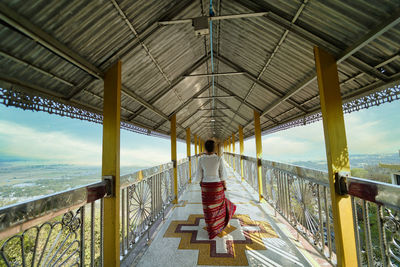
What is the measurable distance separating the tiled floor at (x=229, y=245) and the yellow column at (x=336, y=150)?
1.58 feet

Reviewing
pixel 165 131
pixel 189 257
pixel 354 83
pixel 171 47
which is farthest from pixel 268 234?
pixel 165 131

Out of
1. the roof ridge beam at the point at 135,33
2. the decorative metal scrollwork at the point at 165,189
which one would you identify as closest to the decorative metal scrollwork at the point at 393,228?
the roof ridge beam at the point at 135,33

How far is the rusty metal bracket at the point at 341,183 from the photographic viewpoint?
1848 mm

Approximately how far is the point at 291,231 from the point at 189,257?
Result: 1.76 m

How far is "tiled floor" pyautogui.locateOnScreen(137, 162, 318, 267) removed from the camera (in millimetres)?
2211

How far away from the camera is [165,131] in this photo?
7191 mm

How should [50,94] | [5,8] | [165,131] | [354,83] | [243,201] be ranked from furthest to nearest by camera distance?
[165,131]
[243,201]
[354,83]
[50,94]
[5,8]

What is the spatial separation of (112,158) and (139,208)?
1.14m

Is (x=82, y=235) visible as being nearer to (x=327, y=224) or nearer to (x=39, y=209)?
(x=39, y=209)

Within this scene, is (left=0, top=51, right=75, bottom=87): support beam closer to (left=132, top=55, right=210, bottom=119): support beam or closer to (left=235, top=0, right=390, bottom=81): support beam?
(left=132, top=55, right=210, bottom=119): support beam

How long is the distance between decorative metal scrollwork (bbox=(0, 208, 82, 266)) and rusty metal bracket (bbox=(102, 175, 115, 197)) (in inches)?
17.0

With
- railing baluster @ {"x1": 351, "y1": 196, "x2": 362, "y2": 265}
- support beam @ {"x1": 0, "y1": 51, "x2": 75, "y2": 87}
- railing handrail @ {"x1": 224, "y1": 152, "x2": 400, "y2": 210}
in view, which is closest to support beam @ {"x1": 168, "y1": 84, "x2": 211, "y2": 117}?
support beam @ {"x1": 0, "y1": 51, "x2": 75, "y2": 87}

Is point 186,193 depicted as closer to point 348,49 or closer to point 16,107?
point 16,107

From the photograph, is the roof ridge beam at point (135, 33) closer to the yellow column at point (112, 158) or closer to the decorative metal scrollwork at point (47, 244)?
the yellow column at point (112, 158)
